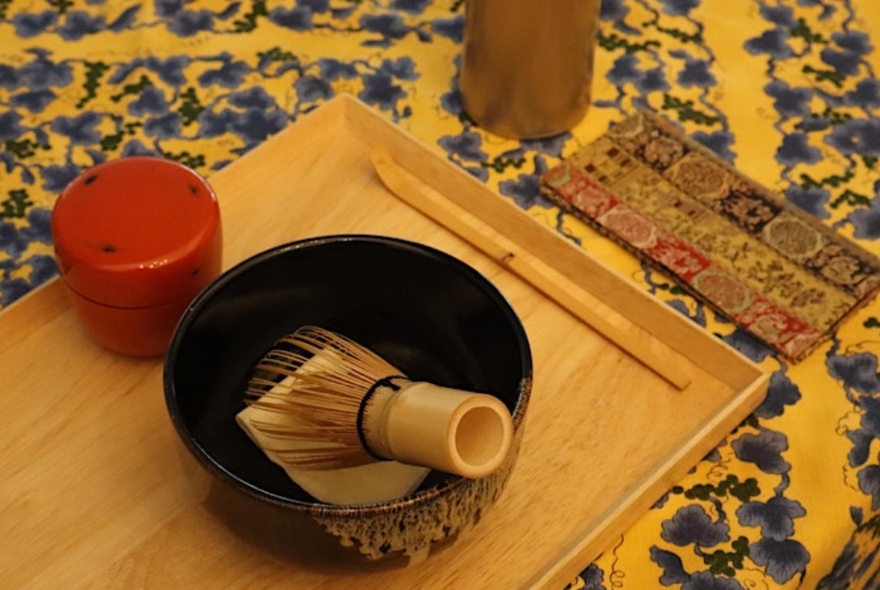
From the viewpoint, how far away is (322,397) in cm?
62

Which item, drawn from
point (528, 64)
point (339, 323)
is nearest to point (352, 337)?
point (339, 323)

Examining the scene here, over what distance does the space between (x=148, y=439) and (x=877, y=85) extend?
0.61 meters

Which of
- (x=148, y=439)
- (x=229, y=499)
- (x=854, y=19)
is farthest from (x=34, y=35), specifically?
(x=854, y=19)

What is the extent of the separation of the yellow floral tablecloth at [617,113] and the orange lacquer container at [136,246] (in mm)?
123

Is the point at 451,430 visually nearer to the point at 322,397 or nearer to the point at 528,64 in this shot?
the point at 322,397

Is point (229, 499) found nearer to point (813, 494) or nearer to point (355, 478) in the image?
point (355, 478)

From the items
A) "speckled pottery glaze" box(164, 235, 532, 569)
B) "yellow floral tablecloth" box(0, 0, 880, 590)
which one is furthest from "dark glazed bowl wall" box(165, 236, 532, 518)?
"yellow floral tablecloth" box(0, 0, 880, 590)

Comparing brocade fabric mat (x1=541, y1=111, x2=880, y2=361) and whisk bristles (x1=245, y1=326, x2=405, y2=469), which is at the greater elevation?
whisk bristles (x1=245, y1=326, x2=405, y2=469)

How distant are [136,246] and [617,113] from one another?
1.32ft

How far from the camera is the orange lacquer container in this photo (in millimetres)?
666

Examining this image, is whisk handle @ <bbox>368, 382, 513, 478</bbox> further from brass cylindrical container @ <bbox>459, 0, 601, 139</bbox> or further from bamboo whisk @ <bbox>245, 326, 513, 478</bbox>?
brass cylindrical container @ <bbox>459, 0, 601, 139</bbox>

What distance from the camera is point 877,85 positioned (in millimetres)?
964

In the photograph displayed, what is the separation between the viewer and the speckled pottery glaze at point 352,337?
0.57 meters

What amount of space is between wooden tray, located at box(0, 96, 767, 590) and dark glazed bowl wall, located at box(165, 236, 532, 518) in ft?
0.12
